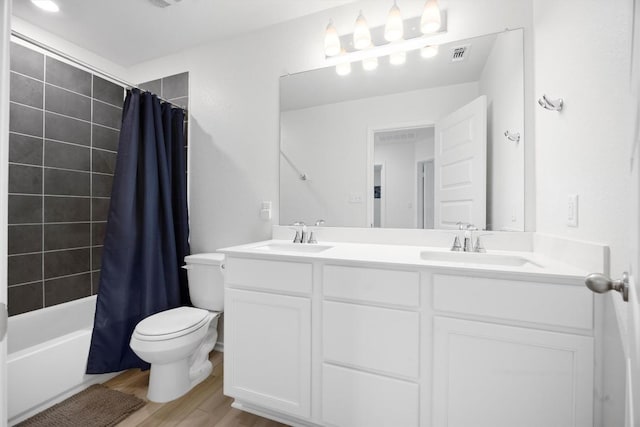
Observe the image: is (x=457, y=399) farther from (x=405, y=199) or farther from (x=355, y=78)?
(x=355, y=78)

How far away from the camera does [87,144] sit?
2.13m

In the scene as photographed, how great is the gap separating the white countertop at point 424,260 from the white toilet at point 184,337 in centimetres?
53

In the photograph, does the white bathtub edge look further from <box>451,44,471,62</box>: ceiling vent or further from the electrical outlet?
<box>451,44,471,62</box>: ceiling vent

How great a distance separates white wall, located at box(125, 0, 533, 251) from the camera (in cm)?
191

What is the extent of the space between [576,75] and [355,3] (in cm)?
132

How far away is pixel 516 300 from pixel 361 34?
5.24 feet

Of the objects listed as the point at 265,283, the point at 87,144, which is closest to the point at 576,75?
the point at 265,283

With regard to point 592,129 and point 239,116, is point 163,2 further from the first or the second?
point 592,129

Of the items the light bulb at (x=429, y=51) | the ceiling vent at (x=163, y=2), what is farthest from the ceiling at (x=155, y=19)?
the light bulb at (x=429, y=51)

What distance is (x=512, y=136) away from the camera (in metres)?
1.44

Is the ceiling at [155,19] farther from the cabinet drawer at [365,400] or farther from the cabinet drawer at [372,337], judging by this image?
the cabinet drawer at [365,400]

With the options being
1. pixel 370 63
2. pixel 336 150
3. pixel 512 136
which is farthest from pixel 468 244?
pixel 370 63

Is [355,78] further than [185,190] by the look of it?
No

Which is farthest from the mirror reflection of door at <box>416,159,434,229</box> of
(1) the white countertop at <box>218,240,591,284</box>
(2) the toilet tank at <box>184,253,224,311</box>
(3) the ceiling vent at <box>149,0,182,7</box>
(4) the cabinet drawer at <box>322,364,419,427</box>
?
(3) the ceiling vent at <box>149,0,182,7</box>
